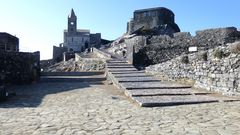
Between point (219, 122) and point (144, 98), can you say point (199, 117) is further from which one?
point (144, 98)

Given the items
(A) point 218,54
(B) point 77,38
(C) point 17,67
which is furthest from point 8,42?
(B) point 77,38

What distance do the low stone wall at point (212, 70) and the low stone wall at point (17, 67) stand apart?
7.93 metres

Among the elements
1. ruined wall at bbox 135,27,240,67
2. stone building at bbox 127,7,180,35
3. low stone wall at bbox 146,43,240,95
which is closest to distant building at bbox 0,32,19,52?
ruined wall at bbox 135,27,240,67

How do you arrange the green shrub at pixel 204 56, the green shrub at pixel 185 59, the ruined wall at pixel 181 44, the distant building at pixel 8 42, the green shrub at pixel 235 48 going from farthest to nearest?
the distant building at pixel 8 42 → the ruined wall at pixel 181 44 → the green shrub at pixel 185 59 → the green shrub at pixel 204 56 → the green shrub at pixel 235 48

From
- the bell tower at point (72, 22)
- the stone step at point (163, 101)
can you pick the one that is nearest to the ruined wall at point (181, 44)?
the stone step at point (163, 101)

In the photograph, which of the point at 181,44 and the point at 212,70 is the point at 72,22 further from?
the point at 212,70

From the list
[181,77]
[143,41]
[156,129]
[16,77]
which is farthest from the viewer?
[143,41]

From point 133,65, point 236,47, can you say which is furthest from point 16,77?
point 236,47

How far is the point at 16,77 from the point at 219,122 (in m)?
13.7

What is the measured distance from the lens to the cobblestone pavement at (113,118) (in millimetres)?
7062

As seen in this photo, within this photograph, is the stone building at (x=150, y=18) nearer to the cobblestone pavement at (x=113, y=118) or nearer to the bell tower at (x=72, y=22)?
the bell tower at (x=72, y=22)

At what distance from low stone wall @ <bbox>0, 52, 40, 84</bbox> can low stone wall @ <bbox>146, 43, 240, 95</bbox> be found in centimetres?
793

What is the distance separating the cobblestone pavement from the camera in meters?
7.06

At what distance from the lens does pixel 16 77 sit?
61.8ft
